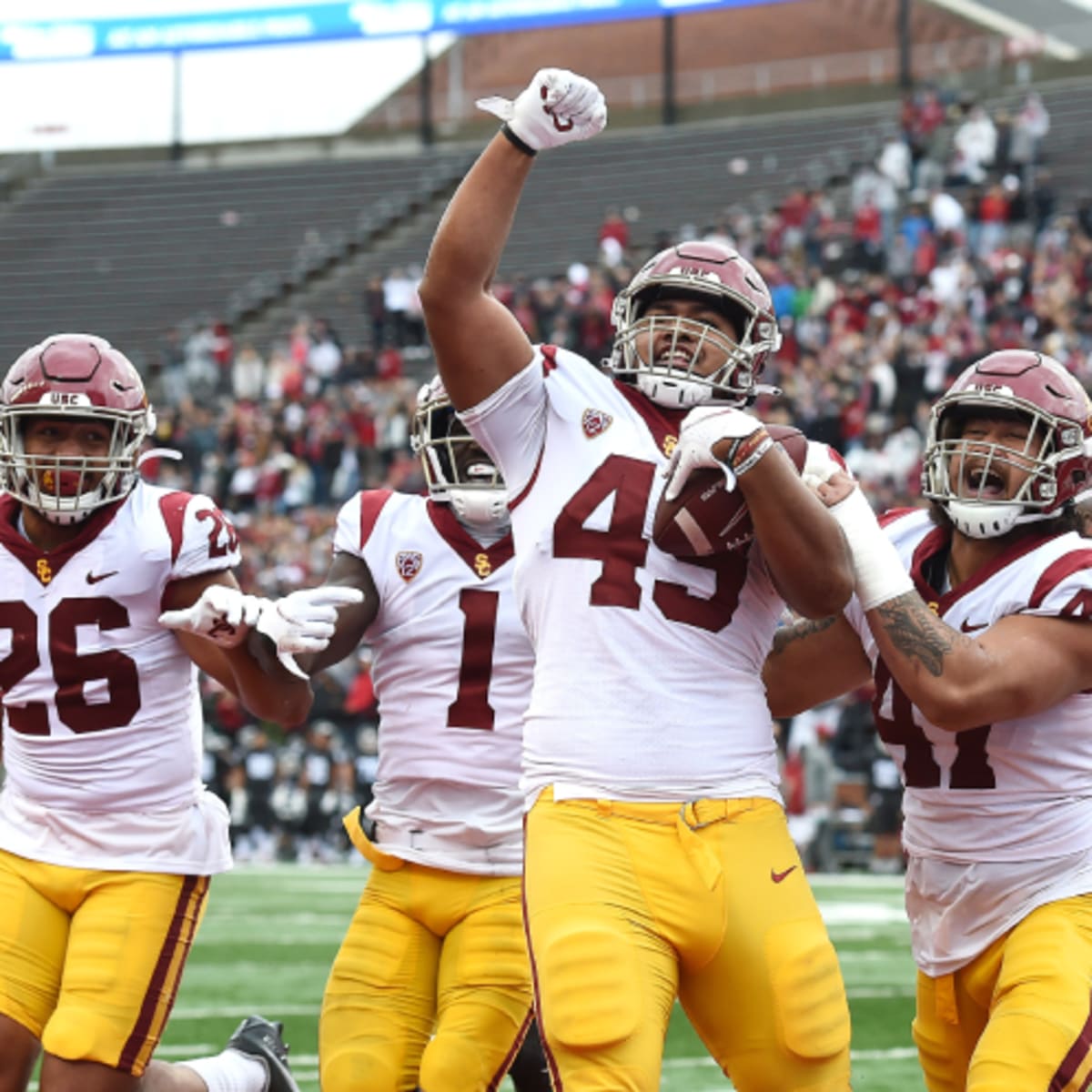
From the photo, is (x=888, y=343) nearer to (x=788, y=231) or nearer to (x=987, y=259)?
(x=987, y=259)

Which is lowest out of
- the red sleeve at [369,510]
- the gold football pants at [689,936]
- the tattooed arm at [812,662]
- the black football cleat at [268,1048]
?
the black football cleat at [268,1048]

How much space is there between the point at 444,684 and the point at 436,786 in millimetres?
225

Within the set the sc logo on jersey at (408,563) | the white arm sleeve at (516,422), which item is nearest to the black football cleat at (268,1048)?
the sc logo on jersey at (408,563)

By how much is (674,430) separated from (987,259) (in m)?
14.5

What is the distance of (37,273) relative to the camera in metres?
27.3

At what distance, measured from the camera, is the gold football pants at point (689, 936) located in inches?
125

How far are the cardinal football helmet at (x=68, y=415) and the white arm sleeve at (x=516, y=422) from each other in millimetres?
1028

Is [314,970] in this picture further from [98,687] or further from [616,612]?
[616,612]

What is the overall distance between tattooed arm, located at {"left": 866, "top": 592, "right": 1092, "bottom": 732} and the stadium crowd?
9.17 meters

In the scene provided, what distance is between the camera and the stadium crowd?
1461 centimetres

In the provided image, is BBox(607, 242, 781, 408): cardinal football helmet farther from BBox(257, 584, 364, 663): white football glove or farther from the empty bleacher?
the empty bleacher

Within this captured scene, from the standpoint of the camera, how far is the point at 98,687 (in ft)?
13.7

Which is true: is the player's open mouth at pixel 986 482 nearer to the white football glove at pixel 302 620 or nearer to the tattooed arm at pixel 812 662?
the tattooed arm at pixel 812 662

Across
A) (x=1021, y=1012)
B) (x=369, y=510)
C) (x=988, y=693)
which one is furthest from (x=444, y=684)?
(x=1021, y=1012)
